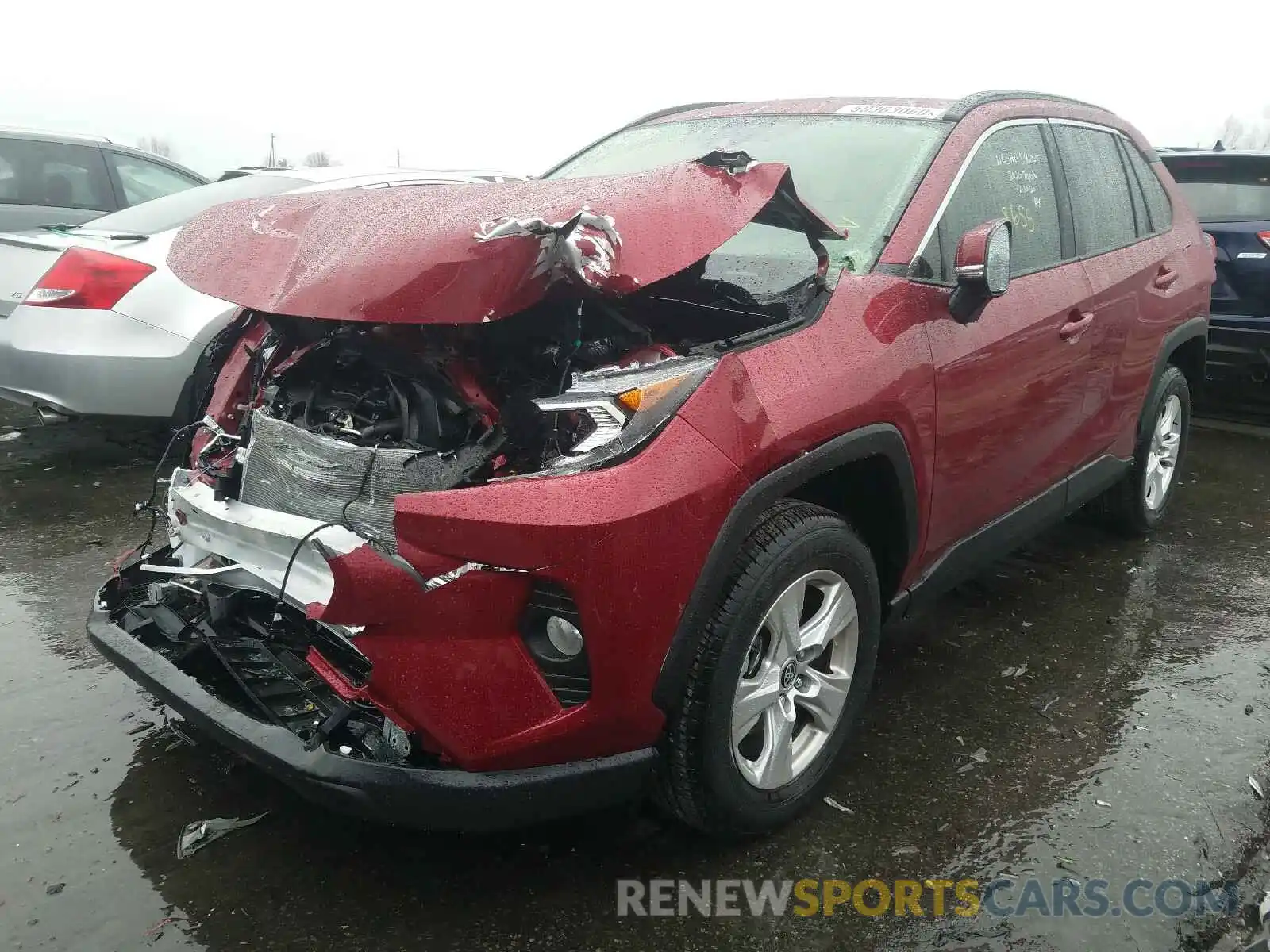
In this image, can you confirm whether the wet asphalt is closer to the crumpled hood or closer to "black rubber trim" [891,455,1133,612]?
"black rubber trim" [891,455,1133,612]

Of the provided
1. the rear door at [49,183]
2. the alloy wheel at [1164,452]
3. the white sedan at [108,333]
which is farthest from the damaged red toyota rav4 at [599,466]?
the rear door at [49,183]

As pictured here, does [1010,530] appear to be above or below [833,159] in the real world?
below

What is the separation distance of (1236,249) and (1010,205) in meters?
3.91

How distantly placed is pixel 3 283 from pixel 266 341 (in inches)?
120

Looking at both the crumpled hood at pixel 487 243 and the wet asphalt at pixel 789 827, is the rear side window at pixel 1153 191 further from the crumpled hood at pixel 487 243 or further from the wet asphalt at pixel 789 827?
the crumpled hood at pixel 487 243

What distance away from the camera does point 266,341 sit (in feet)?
9.00

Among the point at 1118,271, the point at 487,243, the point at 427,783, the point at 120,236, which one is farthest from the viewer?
the point at 120,236

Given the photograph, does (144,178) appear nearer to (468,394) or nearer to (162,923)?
(468,394)

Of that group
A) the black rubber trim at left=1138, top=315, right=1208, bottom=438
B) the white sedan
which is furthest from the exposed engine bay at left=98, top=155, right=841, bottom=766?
the black rubber trim at left=1138, top=315, right=1208, bottom=438

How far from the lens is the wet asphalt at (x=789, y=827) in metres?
2.08

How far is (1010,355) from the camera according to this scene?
2861 mm

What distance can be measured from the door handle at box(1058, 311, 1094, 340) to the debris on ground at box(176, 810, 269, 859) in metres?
2.76

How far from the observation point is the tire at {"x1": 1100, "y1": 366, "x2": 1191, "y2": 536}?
412 cm

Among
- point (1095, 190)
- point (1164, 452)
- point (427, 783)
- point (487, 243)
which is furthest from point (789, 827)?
point (1164, 452)
